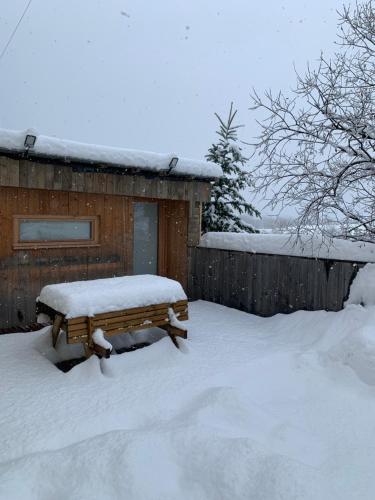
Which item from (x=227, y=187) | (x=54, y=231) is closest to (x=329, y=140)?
(x=54, y=231)

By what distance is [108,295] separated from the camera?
223 inches

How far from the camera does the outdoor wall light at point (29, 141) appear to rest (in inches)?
265

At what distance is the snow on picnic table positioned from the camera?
5379 millimetres

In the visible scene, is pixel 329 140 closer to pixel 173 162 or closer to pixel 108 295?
pixel 173 162

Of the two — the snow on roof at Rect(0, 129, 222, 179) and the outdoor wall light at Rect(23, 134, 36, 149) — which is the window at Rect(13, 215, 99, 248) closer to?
the snow on roof at Rect(0, 129, 222, 179)

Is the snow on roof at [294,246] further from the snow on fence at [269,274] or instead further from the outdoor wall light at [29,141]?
the outdoor wall light at [29,141]

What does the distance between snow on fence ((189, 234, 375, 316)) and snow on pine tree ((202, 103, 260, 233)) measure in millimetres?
4187

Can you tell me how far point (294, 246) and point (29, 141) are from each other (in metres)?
5.44

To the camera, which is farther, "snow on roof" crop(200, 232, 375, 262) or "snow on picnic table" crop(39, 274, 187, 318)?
"snow on roof" crop(200, 232, 375, 262)

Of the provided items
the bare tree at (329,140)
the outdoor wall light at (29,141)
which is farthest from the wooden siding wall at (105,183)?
the bare tree at (329,140)

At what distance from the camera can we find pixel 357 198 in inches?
282

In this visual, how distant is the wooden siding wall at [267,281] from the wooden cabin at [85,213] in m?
0.58

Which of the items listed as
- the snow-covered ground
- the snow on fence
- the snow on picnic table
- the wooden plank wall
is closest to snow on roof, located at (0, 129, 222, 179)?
the wooden plank wall

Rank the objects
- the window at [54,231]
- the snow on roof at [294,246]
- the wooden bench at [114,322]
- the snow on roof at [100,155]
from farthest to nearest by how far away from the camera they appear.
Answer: the window at [54,231] < the snow on roof at [294,246] < the snow on roof at [100,155] < the wooden bench at [114,322]
